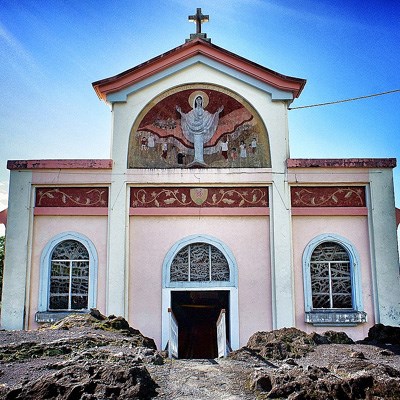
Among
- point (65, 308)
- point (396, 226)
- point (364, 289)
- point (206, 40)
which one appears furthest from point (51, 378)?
point (206, 40)

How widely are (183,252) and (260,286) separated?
86.7 inches

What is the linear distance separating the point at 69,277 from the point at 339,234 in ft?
23.6

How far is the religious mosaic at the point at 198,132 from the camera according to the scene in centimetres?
1431

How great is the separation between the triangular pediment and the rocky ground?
639 centimetres

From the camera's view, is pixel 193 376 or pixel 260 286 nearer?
pixel 193 376

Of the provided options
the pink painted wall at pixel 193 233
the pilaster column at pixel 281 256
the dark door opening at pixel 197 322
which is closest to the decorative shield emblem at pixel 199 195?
the pink painted wall at pixel 193 233

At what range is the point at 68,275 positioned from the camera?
13.6 metres

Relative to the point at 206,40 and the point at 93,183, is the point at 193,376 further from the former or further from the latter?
the point at 206,40

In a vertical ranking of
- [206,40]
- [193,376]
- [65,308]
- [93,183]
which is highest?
[206,40]

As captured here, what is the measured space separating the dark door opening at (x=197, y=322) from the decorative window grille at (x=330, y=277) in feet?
11.7

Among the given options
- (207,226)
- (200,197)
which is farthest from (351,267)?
(200,197)

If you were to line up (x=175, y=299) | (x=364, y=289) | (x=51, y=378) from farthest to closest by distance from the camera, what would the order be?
(x=175, y=299), (x=364, y=289), (x=51, y=378)

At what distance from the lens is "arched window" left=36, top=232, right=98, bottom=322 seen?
44.2 feet

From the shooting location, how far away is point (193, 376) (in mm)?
8508
